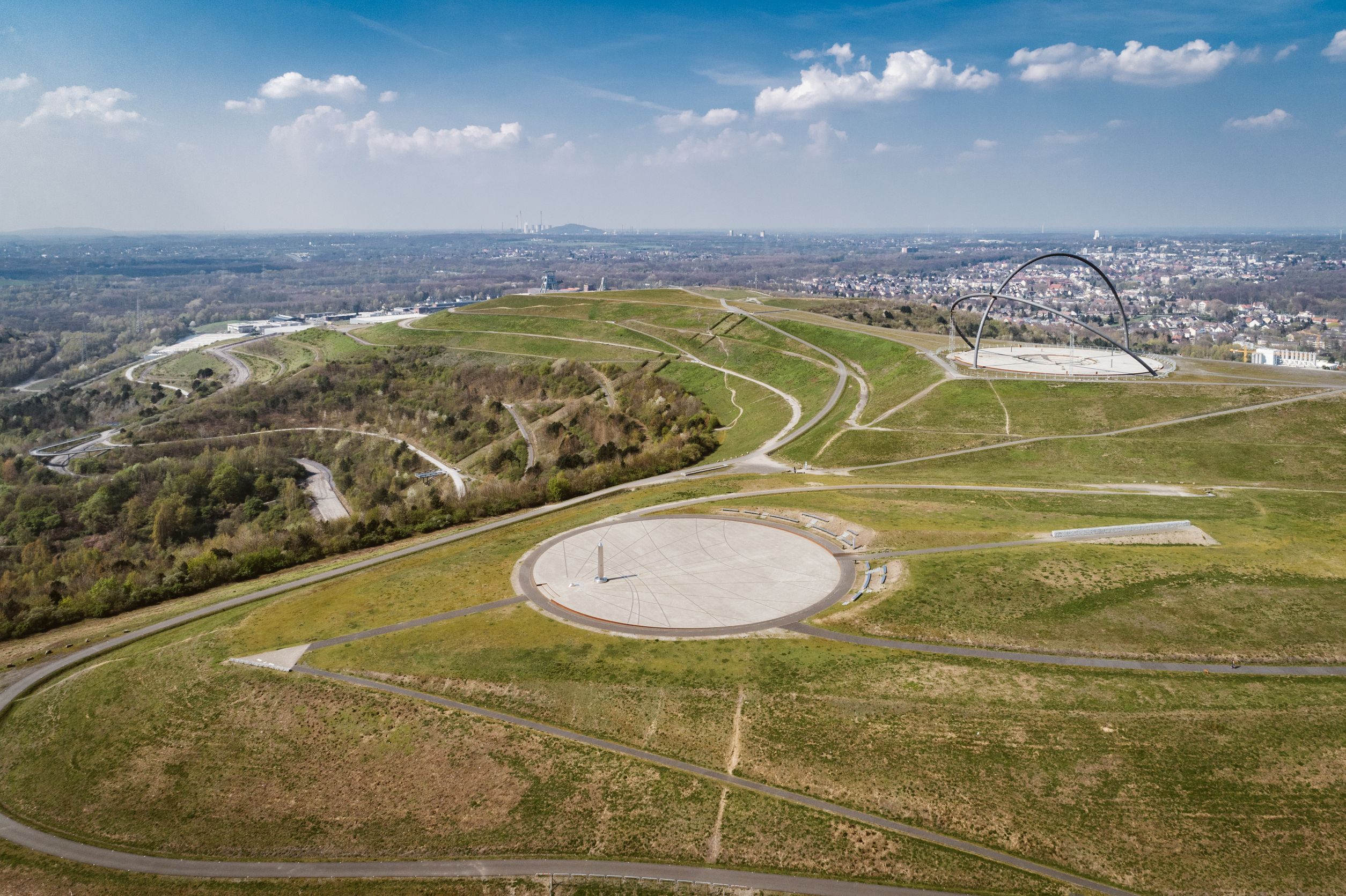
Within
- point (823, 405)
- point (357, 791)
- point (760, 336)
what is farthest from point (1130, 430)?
point (357, 791)

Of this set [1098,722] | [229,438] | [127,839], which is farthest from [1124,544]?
[229,438]

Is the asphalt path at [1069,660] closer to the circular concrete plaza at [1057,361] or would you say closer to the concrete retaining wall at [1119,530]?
→ the concrete retaining wall at [1119,530]

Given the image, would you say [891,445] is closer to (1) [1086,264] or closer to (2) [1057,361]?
(2) [1057,361]

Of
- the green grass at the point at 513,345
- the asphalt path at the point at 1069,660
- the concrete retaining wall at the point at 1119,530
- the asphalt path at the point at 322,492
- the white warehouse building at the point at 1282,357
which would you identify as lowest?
the asphalt path at the point at 322,492

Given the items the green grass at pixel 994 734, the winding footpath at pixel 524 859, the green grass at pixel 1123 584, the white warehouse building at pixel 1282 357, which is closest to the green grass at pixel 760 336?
the green grass at pixel 1123 584

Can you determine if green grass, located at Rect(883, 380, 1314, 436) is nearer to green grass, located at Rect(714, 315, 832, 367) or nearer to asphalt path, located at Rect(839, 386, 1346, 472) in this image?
asphalt path, located at Rect(839, 386, 1346, 472)

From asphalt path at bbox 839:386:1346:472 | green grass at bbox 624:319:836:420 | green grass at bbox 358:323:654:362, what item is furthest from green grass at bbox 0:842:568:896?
green grass at bbox 358:323:654:362
